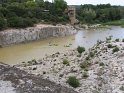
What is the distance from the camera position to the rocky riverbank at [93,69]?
23438 mm

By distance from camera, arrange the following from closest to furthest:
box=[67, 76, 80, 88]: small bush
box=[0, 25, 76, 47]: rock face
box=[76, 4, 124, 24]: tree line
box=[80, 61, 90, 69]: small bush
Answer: box=[67, 76, 80, 88]: small bush < box=[80, 61, 90, 69]: small bush < box=[0, 25, 76, 47]: rock face < box=[76, 4, 124, 24]: tree line

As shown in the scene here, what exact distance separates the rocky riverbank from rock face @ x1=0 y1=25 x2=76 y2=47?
26.7 meters

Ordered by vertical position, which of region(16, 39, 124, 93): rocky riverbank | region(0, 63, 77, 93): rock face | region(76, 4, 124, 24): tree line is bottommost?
region(76, 4, 124, 24): tree line

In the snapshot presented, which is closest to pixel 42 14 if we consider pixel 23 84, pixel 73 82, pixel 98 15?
pixel 98 15

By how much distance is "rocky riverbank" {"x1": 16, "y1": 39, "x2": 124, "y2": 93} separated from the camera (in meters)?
23.4

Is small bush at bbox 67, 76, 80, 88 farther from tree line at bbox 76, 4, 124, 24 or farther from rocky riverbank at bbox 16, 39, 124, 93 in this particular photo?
tree line at bbox 76, 4, 124, 24

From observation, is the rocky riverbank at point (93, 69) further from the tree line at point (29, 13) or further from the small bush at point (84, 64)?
the tree line at point (29, 13)

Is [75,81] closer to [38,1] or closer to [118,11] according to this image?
[38,1]

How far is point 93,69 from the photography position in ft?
90.5

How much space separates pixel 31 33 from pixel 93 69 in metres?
39.3

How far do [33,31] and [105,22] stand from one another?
1967 inches

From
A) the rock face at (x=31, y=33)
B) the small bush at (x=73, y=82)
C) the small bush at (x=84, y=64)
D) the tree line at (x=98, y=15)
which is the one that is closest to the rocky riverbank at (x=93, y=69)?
the small bush at (x=84, y=64)

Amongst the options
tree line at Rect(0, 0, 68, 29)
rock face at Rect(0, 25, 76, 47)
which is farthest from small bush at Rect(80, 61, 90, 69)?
tree line at Rect(0, 0, 68, 29)

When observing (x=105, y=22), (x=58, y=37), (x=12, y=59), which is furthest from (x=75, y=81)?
(x=105, y=22)
